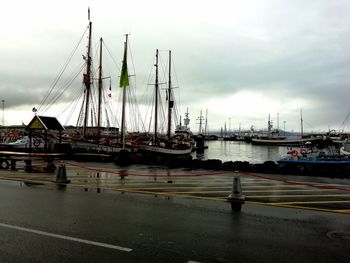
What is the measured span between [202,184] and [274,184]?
3028mm

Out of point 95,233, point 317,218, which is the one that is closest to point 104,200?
point 95,233

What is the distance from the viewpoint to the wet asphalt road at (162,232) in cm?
599

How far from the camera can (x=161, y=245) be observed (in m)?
6.50

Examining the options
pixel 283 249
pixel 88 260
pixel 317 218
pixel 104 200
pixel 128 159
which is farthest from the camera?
pixel 128 159

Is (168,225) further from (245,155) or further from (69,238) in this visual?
(245,155)

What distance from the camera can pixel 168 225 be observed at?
7.98 metres

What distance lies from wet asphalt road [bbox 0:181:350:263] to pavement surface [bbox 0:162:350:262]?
16 mm

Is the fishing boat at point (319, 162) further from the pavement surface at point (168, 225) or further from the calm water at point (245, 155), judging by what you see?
the calm water at point (245, 155)

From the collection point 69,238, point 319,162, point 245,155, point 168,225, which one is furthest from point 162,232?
point 245,155

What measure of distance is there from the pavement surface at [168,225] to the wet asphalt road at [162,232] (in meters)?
0.02

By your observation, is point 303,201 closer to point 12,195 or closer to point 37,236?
point 37,236

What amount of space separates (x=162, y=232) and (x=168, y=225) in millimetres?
615

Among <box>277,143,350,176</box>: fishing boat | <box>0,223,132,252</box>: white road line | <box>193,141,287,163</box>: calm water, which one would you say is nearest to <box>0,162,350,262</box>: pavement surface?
<box>0,223,132,252</box>: white road line

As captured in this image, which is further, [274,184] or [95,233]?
[274,184]
